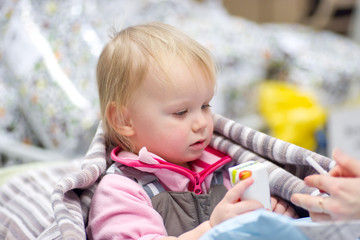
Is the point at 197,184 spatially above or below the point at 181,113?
below

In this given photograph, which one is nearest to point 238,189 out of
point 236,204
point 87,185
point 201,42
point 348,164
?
point 236,204

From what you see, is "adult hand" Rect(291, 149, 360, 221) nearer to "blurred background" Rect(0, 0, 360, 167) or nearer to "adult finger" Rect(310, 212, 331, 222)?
"adult finger" Rect(310, 212, 331, 222)

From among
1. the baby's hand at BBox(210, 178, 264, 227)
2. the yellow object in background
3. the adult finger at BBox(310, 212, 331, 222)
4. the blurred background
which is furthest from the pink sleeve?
the yellow object in background

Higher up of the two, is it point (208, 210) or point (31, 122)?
point (208, 210)

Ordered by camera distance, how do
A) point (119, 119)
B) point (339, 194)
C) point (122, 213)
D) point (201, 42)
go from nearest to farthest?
point (339, 194) → point (122, 213) → point (119, 119) → point (201, 42)

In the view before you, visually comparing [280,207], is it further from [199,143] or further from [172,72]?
[172,72]

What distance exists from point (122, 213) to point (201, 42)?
1206mm

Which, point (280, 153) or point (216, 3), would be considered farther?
point (216, 3)

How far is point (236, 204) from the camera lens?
22.0 inches

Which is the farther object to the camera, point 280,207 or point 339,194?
point 280,207

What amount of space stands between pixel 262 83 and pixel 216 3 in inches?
25.2

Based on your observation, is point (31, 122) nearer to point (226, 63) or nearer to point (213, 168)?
point (226, 63)

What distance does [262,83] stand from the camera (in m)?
1.90

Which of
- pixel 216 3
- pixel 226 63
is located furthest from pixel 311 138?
pixel 216 3
